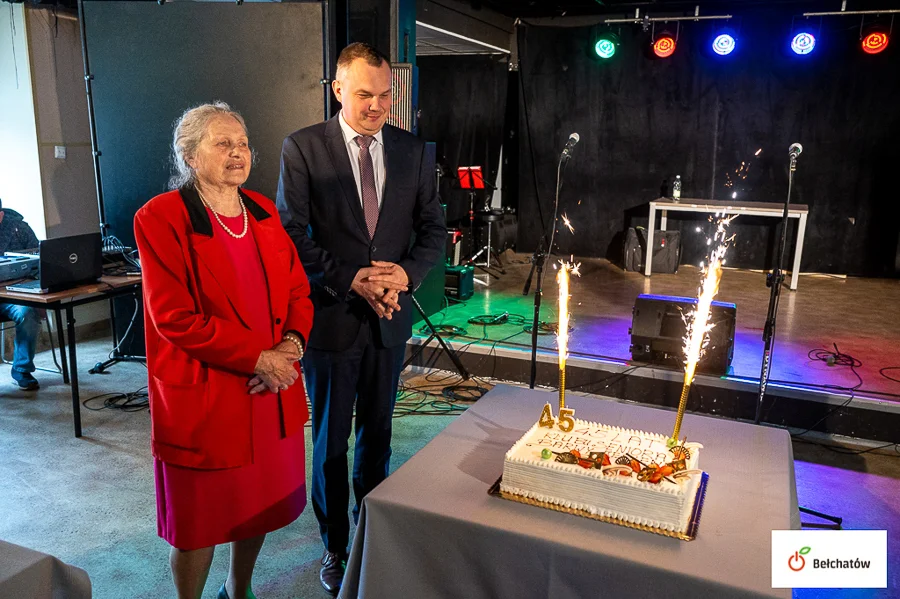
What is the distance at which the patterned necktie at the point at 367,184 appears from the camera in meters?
2.46

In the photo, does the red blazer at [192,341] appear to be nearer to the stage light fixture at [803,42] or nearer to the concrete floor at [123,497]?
the concrete floor at [123,497]

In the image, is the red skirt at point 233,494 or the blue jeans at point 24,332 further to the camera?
the blue jeans at point 24,332

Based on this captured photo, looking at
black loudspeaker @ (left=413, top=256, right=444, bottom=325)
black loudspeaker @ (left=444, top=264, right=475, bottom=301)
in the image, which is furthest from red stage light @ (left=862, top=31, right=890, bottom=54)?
black loudspeaker @ (left=413, top=256, right=444, bottom=325)

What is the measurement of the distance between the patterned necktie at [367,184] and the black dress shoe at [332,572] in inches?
46.9

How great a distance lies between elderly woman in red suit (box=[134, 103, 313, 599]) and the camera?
188 centimetres

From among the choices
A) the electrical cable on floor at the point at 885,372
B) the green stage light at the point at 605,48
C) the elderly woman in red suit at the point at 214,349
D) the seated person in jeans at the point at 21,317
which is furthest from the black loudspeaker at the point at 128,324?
the green stage light at the point at 605,48

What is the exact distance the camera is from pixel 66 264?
4.03 m

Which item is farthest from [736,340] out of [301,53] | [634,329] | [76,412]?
[76,412]

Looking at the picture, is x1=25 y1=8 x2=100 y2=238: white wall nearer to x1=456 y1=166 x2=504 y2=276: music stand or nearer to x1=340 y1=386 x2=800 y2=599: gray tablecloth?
x1=456 y1=166 x2=504 y2=276: music stand

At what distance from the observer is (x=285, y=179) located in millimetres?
2381

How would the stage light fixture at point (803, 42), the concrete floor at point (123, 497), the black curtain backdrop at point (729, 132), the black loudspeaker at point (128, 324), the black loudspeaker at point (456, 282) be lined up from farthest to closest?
the black curtain backdrop at point (729, 132) < the stage light fixture at point (803, 42) < the black loudspeaker at point (456, 282) < the black loudspeaker at point (128, 324) < the concrete floor at point (123, 497)

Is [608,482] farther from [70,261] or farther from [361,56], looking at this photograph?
[70,261]

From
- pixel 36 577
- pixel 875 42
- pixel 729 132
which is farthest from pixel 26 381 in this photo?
pixel 875 42

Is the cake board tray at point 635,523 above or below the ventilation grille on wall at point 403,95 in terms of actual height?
below
